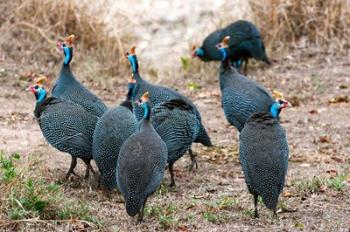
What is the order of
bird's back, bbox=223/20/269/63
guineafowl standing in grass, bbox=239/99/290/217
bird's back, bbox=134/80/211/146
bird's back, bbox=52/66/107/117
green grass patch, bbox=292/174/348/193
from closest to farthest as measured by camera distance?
1. guineafowl standing in grass, bbox=239/99/290/217
2. green grass patch, bbox=292/174/348/193
3. bird's back, bbox=52/66/107/117
4. bird's back, bbox=134/80/211/146
5. bird's back, bbox=223/20/269/63

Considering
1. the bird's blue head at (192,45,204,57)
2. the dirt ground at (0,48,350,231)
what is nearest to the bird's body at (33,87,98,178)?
the dirt ground at (0,48,350,231)

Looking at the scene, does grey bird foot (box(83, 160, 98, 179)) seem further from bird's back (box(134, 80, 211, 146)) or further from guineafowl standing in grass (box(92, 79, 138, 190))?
bird's back (box(134, 80, 211, 146))

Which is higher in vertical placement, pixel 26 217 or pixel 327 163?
pixel 26 217

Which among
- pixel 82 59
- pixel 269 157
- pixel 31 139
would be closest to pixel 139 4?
pixel 82 59

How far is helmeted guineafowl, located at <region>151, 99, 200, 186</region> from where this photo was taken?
21.2 ft

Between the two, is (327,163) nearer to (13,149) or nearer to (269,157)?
(269,157)

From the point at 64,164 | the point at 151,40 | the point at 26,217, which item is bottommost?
the point at 151,40

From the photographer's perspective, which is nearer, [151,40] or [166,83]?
[166,83]

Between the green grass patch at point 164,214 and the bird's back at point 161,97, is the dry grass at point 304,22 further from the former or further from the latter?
the green grass patch at point 164,214

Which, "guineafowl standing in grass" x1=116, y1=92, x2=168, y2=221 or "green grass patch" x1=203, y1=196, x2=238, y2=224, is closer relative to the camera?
"guineafowl standing in grass" x1=116, y1=92, x2=168, y2=221

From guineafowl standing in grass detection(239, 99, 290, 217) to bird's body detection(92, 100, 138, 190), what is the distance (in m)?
0.85

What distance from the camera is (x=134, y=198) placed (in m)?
5.29

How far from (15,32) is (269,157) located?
18.8ft

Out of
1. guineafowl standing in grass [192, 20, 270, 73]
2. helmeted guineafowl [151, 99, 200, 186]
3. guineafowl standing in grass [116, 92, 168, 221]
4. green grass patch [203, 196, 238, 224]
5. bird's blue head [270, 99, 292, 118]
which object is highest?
bird's blue head [270, 99, 292, 118]
